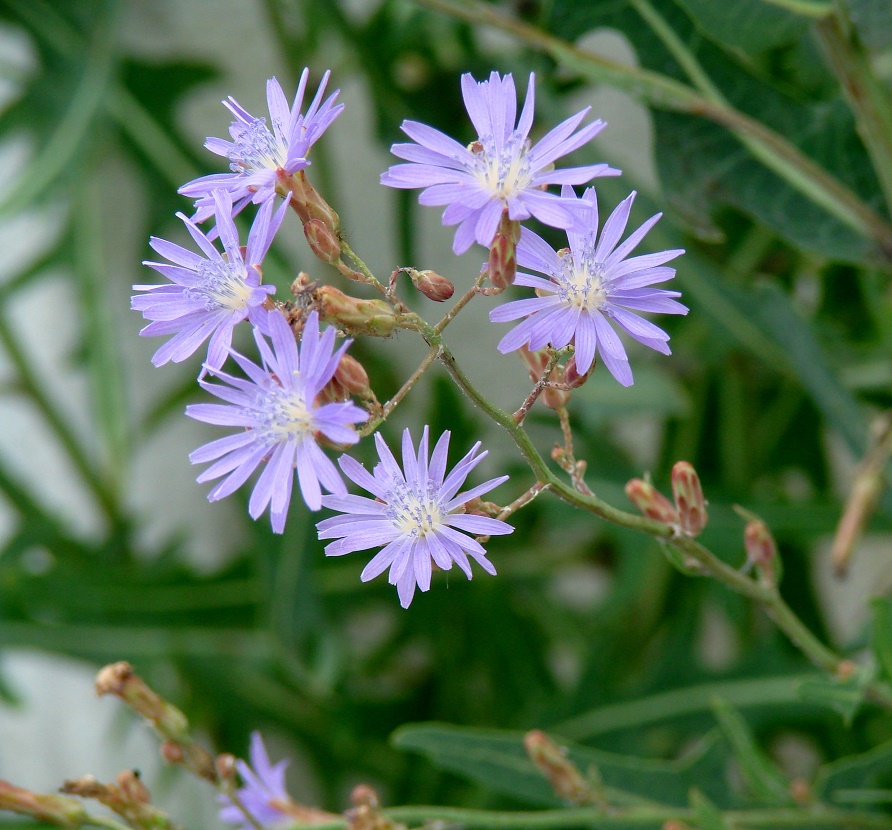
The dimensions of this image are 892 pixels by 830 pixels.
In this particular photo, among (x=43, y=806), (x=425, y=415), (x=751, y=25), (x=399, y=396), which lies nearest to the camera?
(x=399, y=396)

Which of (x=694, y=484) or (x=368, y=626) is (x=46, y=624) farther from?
(x=694, y=484)

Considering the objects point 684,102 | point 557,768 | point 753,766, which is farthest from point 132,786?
point 684,102

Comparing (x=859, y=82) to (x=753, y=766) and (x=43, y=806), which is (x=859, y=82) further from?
(x=43, y=806)

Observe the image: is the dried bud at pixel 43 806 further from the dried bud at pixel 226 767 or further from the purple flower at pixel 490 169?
the purple flower at pixel 490 169

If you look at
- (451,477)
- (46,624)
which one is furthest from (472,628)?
(451,477)

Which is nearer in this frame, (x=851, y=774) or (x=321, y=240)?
(x=321, y=240)

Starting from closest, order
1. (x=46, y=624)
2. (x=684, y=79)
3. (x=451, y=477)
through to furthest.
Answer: (x=451, y=477)
(x=684, y=79)
(x=46, y=624)

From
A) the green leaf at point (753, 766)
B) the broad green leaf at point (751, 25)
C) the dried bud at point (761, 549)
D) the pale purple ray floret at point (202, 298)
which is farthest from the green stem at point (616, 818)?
the broad green leaf at point (751, 25)
